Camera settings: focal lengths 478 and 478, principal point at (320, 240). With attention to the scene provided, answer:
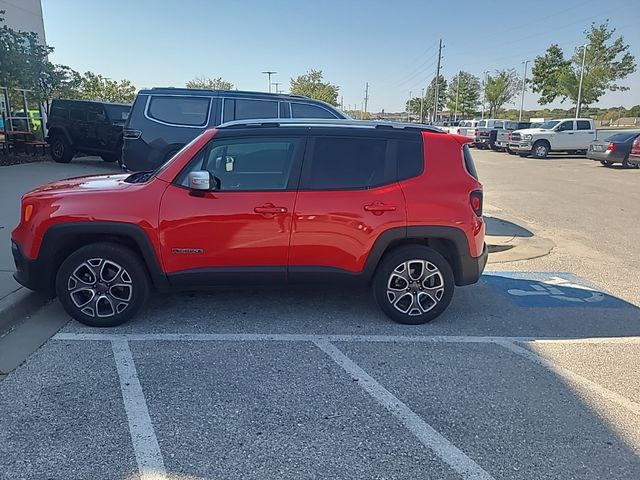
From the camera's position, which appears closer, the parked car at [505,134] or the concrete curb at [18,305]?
the concrete curb at [18,305]

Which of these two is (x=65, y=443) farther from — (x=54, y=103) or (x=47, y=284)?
(x=54, y=103)

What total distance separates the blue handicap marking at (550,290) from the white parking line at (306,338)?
2.77 ft

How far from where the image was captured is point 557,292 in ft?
17.7

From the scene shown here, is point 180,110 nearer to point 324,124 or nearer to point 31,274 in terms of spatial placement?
point 324,124

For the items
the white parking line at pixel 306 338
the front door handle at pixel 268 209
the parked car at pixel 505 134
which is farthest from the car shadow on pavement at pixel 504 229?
the parked car at pixel 505 134

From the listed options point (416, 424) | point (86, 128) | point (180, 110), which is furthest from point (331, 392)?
point (86, 128)

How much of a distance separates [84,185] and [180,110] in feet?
13.6

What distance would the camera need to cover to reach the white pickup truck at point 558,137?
25656 millimetres

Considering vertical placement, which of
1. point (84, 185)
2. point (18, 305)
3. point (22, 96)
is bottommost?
point (18, 305)

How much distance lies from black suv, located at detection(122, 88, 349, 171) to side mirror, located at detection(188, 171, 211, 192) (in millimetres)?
4384

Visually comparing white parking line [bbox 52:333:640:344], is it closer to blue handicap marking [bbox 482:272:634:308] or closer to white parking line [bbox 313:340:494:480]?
white parking line [bbox 313:340:494:480]

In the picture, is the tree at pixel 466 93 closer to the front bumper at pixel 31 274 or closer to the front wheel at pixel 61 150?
the front wheel at pixel 61 150

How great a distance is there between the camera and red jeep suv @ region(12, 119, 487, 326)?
410 cm

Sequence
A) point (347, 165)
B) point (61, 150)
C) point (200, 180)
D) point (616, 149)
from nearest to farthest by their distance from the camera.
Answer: point (200, 180)
point (347, 165)
point (61, 150)
point (616, 149)
